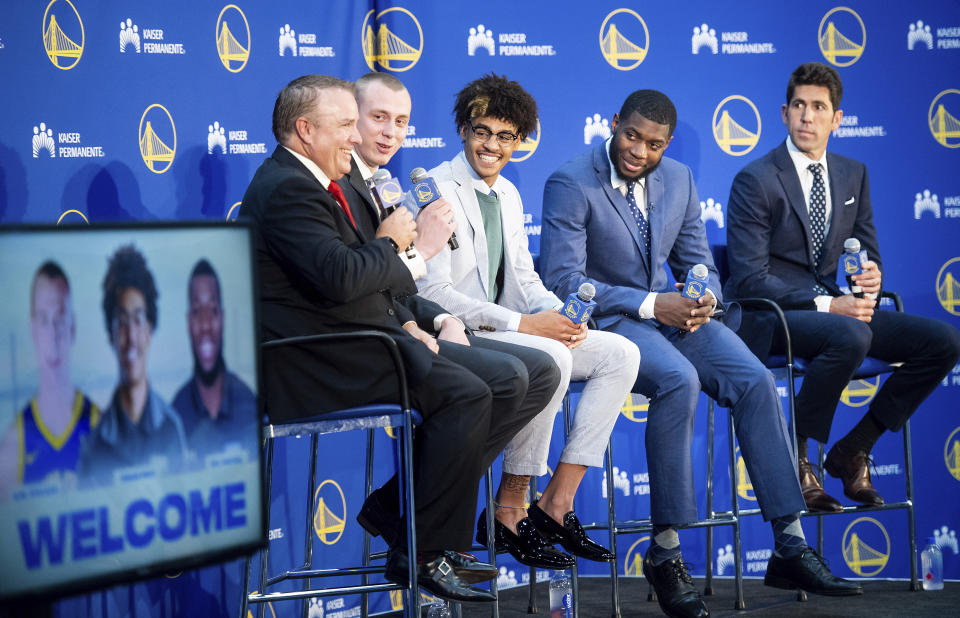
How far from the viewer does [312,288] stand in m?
2.68

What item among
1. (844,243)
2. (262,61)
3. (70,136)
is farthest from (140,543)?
(844,243)

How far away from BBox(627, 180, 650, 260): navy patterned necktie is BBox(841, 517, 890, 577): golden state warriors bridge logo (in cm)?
203

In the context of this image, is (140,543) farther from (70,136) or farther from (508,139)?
(508,139)

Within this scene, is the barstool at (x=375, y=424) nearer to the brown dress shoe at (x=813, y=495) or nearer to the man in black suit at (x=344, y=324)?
the man in black suit at (x=344, y=324)

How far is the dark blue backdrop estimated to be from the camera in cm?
312

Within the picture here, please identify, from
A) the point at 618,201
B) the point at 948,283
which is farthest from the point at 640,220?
the point at 948,283

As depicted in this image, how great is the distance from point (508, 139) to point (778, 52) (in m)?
1.83

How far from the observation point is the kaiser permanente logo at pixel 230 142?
139 inches

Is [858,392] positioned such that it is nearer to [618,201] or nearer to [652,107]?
[618,201]

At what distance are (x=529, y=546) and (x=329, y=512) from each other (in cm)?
103

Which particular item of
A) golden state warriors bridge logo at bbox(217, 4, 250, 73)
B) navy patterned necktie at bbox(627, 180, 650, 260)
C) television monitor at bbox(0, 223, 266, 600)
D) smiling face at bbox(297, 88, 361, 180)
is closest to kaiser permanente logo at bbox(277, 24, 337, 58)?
golden state warriors bridge logo at bbox(217, 4, 250, 73)

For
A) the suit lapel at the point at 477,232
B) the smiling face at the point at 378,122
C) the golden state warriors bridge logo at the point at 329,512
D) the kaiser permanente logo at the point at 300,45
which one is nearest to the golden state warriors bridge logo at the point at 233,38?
the kaiser permanente logo at the point at 300,45

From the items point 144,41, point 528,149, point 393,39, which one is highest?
point 393,39

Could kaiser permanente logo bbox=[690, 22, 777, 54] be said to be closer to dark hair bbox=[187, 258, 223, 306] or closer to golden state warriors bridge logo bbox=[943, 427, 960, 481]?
golden state warriors bridge logo bbox=[943, 427, 960, 481]
